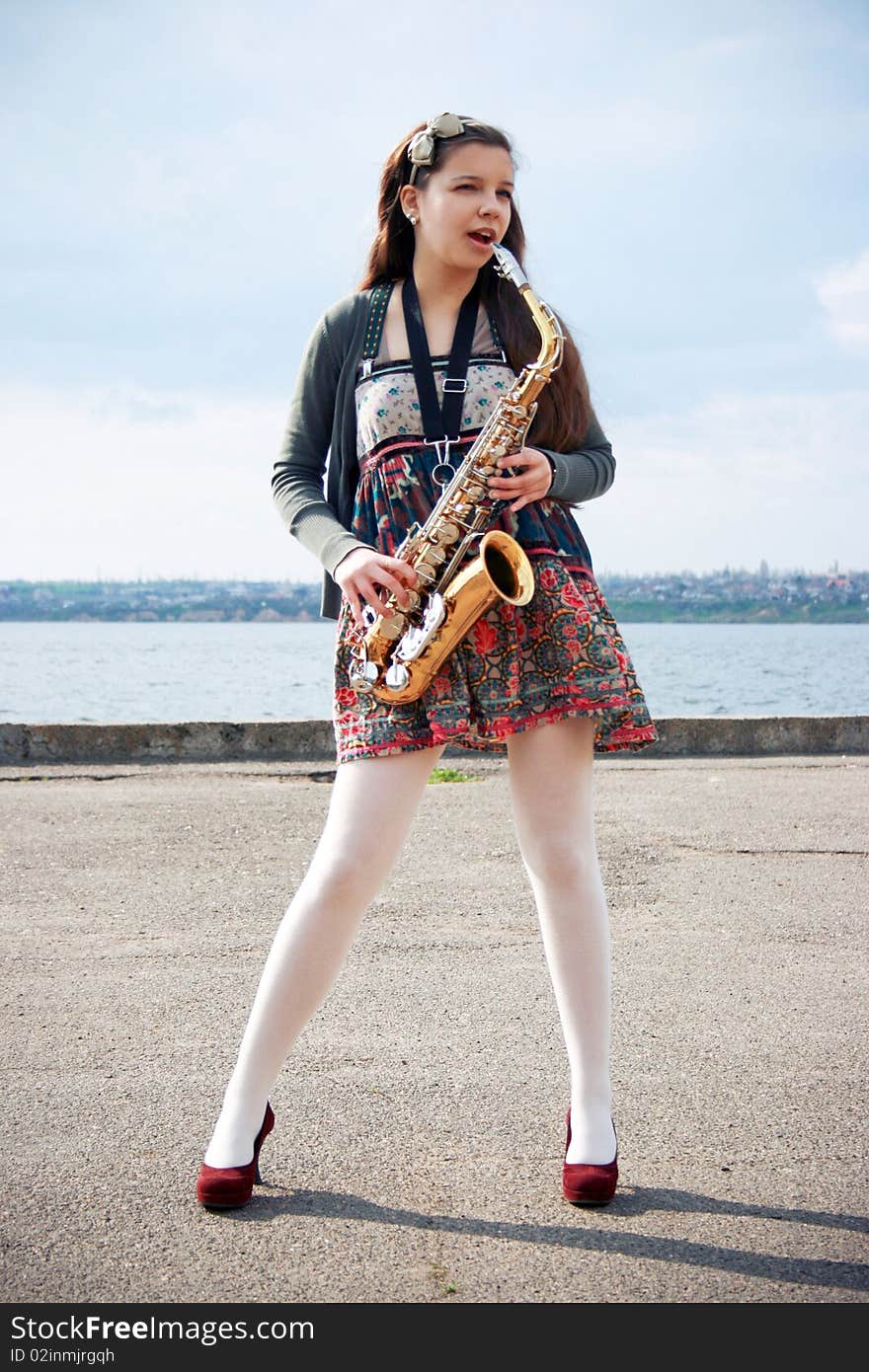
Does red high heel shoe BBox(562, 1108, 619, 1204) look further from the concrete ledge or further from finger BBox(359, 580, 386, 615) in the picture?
the concrete ledge

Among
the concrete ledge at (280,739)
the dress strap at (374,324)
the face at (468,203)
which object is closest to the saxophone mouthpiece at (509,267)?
the face at (468,203)

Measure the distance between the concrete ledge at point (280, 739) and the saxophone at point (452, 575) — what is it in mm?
6537

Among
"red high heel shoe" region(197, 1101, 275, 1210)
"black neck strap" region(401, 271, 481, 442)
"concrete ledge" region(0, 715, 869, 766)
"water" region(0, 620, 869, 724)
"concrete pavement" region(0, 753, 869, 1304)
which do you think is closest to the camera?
"concrete pavement" region(0, 753, 869, 1304)

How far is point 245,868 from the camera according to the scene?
613cm

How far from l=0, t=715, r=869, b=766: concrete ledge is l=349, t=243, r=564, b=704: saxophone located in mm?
6537

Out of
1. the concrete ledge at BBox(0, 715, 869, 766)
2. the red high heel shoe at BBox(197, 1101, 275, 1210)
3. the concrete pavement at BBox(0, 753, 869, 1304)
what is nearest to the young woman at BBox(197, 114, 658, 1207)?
the red high heel shoe at BBox(197, 1101, 275, 1210)

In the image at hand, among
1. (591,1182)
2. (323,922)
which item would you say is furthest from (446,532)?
(591,1182)

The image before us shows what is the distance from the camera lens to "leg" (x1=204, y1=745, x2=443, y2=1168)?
2.79m

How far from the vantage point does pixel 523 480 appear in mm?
2828

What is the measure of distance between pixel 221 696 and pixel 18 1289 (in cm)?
3624

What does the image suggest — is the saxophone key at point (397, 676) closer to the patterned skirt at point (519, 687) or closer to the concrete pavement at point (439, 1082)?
the patterned skirt at point (519, 687)

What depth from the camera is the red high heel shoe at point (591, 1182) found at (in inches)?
110
